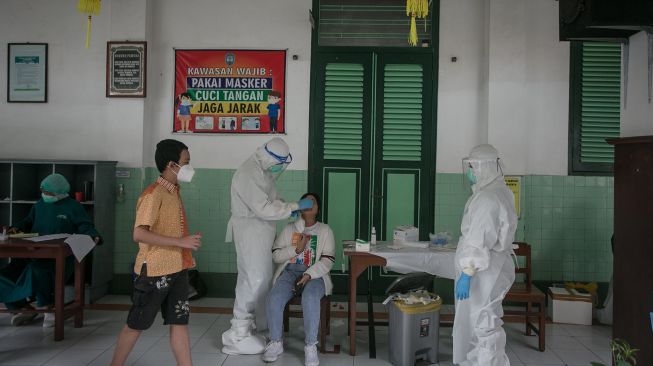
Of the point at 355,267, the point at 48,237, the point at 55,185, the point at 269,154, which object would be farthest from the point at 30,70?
the point at 355,267

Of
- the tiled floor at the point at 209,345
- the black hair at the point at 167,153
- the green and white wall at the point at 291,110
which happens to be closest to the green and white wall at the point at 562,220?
the green and white wall at the point at 291,110

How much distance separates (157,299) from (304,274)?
1.35m

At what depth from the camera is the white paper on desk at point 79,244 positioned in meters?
4.55

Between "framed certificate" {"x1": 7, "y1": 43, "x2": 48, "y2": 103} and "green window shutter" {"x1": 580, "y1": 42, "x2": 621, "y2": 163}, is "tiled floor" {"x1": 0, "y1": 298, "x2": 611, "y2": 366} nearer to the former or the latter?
"green window shutter" {"x1": 580, "y1": 42, "x2": 621, "y2": 163}

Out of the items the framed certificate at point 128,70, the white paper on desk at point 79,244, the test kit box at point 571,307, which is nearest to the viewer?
the white paper on desk at point 79,244

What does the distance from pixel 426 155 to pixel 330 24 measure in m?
1.80

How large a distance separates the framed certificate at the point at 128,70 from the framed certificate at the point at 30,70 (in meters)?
0.81

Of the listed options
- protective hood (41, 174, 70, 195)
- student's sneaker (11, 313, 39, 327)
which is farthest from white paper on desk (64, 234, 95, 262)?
student's sneaker (11, 313, 39, 327)

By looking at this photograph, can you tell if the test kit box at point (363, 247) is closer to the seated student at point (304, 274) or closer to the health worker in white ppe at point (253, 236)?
the seated student at point (304, 274)

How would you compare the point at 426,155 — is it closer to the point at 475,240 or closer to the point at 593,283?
the point at 593,283

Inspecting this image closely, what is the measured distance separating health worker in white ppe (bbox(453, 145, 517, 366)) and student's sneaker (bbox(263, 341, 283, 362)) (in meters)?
1.38

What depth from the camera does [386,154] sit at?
6.09 metres

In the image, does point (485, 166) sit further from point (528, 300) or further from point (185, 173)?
point (185, 173)

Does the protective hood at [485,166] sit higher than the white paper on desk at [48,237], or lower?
higher
